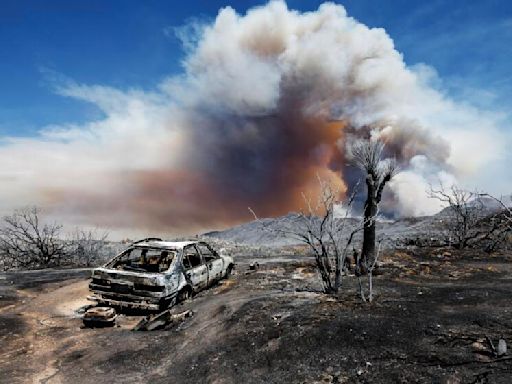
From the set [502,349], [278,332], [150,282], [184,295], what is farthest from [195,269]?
[502,349]

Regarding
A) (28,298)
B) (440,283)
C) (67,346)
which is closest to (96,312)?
(67,346)

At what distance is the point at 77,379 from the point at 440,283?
9.26m

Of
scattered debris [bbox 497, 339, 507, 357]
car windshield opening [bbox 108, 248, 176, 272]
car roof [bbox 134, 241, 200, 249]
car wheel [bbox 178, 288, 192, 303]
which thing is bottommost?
scattered debris [bbox 497, 339, 507, 357]

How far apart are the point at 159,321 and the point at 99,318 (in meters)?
1.24

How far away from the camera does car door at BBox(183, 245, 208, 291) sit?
10.3 metres

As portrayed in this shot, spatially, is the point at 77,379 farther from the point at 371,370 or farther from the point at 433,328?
the point at 433,328

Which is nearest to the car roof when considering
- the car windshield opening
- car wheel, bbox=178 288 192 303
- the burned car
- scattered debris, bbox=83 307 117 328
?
the burned car

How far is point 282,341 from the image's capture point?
669 centimetres

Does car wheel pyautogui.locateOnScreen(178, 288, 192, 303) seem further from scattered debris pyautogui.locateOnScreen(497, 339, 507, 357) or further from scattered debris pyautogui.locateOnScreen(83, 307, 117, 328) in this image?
scattered debris pyautogui.locateOnScreen(497, 339, 507, 357)

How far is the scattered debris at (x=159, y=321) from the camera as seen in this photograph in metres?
8.37

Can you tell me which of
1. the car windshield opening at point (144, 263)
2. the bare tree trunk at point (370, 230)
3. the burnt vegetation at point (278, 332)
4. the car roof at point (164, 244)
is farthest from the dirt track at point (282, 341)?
the bare tree trunk at point (370, 230)

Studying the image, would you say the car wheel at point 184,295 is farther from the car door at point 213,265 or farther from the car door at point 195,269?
the car door at point 213,265

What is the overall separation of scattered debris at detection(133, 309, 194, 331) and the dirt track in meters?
0.23

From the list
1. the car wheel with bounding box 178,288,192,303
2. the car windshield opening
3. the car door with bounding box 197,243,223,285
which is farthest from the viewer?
the car door with bounding box 197,243,223,285
